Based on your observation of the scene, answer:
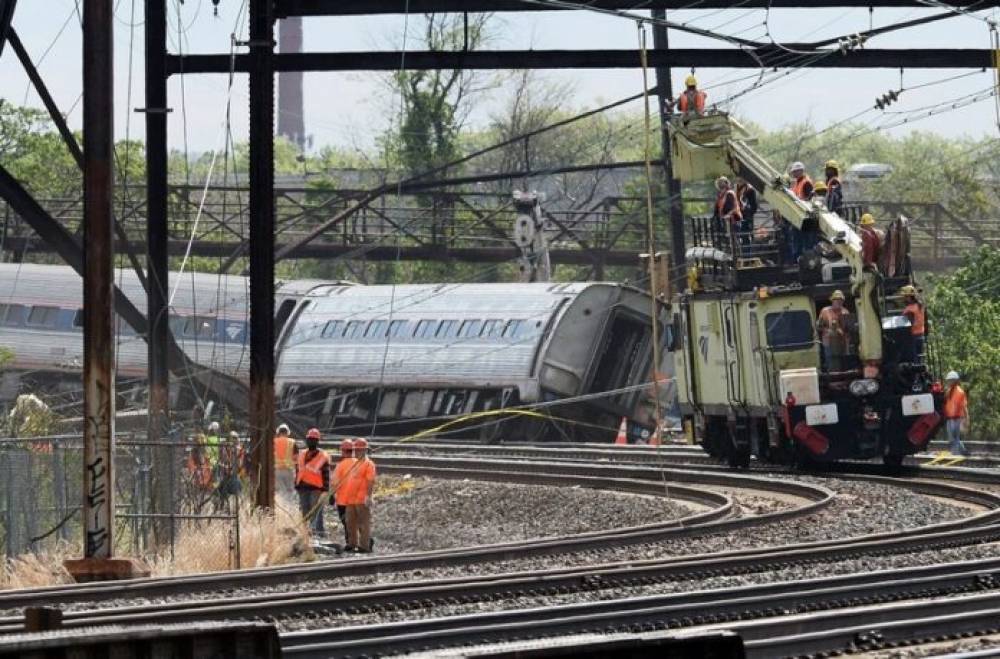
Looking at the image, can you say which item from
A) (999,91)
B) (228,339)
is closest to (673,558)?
(999,91)

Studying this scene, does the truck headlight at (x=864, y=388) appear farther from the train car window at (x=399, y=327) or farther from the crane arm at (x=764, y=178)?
the train car window at (x=399, y=327)

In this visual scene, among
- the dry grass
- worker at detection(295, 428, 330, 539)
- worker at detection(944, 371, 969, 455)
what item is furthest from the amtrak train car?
the dry grass

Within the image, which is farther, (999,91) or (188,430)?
(188,430)

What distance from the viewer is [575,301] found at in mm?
41844

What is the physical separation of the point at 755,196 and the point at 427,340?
55.8 feet

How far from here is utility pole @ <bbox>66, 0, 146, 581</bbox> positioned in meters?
17.1

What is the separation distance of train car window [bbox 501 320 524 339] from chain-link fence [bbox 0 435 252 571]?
68.8ft

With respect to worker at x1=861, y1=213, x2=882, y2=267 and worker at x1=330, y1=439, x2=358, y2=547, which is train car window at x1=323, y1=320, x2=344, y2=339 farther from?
worker at x1=330, y1=439, x2=358, y2=547

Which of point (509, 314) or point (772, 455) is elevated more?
point (509, 314)

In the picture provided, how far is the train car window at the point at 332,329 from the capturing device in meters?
45.8

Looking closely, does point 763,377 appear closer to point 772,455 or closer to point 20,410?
point 772,455

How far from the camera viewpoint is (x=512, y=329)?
4256 cm

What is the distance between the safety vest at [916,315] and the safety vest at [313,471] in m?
7.98

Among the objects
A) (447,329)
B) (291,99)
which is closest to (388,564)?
(447,329)
